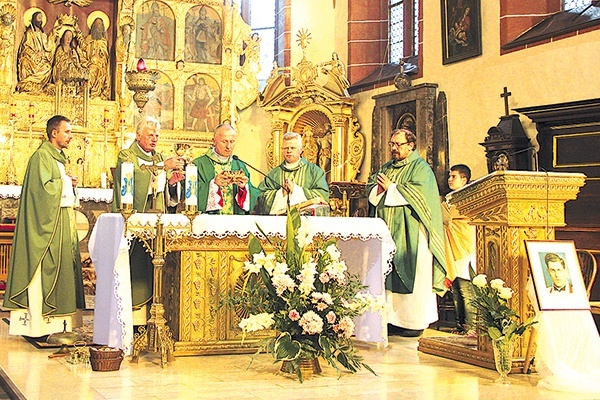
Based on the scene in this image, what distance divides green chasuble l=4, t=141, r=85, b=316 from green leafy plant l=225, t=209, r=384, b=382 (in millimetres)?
1927

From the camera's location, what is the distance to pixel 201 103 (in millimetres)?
13320

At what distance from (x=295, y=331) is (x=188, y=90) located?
7.84 metres

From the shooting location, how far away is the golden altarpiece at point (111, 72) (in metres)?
12.3

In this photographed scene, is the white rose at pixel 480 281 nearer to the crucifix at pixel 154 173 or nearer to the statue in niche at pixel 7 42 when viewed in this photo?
the crucifix at pixel 154 173

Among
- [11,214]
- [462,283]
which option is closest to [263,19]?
[11,214]

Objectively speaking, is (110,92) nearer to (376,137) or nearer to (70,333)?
(376,137)

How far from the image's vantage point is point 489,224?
6.60 m

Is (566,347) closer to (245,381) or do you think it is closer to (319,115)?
(245,381)

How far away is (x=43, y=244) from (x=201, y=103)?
6.28m

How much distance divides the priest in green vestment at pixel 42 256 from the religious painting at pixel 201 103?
5804 mm

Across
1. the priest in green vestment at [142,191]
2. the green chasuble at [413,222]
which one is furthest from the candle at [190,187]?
the green chasuble at [413,222]

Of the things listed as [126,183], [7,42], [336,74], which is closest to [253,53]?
[336,74]

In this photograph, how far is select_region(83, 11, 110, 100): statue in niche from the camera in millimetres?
12828

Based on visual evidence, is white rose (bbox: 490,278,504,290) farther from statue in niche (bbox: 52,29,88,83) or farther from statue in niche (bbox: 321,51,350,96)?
statue in niche (bbox: 52,29,88,83)
